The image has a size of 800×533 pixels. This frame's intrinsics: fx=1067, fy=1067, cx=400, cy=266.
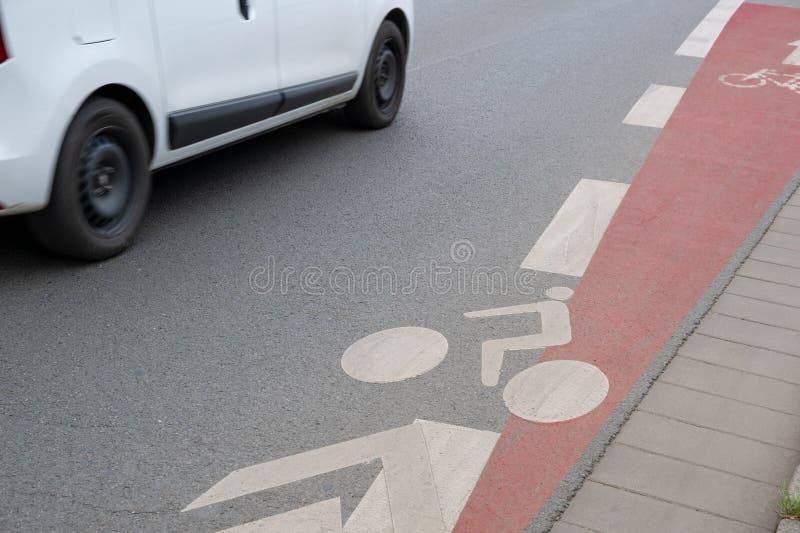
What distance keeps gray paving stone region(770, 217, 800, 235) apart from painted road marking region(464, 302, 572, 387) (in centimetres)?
185

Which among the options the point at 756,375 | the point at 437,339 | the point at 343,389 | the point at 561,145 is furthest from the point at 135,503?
the point at 561,145

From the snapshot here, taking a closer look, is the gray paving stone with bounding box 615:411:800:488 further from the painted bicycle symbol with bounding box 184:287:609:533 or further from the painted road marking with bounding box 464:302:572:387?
the painted road marking with bounding box 464:302:572:387

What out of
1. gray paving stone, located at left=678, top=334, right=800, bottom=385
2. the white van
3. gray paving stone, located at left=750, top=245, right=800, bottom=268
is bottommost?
gray paving stone, located at left=750, top=245, right=800, bottom=268

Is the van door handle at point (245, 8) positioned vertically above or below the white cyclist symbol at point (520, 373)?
above

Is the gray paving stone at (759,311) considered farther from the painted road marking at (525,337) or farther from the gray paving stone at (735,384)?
the painted road marking at (525,337)

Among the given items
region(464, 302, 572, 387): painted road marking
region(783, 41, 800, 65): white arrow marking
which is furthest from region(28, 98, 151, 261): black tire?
region(783, 41, 800, 65): white arrow marking

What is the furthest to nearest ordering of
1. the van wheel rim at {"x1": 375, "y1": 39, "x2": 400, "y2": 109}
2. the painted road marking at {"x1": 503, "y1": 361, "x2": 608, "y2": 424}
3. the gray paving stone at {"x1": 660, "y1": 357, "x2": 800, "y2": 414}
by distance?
the van wheel rim at {"x1": 375, "y1": 39, "x2": 400, "y2": 109}, the gray paving stone at {"x1": 660, "y1": 357, "x2": 800, "y2": 414}, the painted road marking at {"x1": 503, "y1": 361, "x2": 608, "y2": 424}

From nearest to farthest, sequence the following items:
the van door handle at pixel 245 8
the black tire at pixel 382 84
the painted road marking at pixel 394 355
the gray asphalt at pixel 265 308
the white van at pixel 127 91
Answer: the gray asphalt at pixel 265 308, the painted road marking at pixel 394 355, the white van at pixel 127 91, the van door handle at pixel 245 8, the black tire at pixel 382 84

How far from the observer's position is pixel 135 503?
3.34 m

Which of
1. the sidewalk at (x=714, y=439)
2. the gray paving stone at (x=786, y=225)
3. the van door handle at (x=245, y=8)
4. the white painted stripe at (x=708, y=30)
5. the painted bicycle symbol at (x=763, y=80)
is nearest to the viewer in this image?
the sidewalk at (x=714, y=439)

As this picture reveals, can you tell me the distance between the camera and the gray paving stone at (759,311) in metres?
4.83

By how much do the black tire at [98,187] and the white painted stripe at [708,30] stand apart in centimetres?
712

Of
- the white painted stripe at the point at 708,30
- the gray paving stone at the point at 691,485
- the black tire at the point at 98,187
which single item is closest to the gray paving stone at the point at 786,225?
the gray paving stone at the point at 691,485

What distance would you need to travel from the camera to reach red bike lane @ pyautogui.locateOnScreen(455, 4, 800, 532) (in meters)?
3.61
